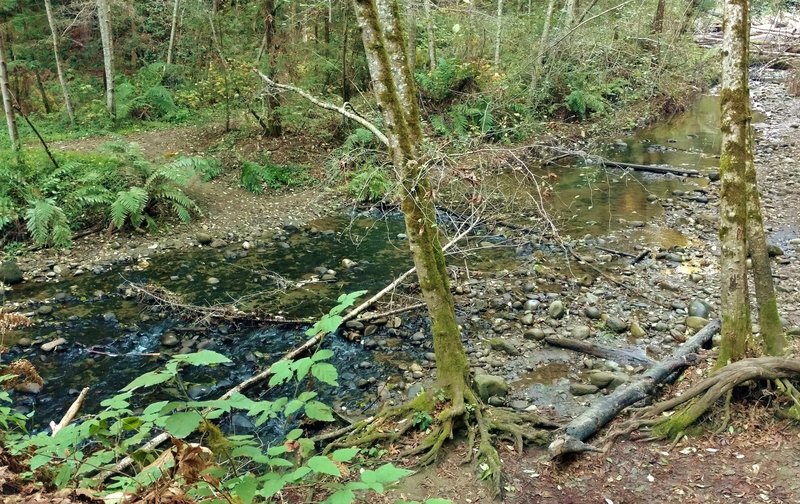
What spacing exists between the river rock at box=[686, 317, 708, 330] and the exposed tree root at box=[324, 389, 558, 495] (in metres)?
3.42

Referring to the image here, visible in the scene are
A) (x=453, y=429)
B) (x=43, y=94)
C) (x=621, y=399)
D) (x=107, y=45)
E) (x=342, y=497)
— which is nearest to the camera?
(x=342, y=497)

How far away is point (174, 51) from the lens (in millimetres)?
21141

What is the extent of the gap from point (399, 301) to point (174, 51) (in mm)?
16911

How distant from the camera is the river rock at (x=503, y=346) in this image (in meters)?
7.68

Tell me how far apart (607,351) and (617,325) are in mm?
716

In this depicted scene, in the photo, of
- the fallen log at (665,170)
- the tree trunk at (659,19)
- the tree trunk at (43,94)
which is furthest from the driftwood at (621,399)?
the tree trunk at (43,94)

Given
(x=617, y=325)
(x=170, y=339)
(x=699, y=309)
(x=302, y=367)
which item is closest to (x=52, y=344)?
(x=170, y=339)

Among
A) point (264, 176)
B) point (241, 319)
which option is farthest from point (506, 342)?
point (264, 176)

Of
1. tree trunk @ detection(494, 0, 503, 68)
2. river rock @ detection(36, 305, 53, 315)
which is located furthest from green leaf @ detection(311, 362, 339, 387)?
tree trunk @ detection(494, 0, 503, 68)

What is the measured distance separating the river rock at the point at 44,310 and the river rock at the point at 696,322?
367 inches

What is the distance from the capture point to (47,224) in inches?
416

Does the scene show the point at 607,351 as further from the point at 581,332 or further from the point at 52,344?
the point at 52,344

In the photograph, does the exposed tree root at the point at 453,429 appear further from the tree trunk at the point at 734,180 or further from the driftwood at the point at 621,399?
the tree trunk at the point at 734,180

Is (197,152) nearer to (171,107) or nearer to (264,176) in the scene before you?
(264,176)
